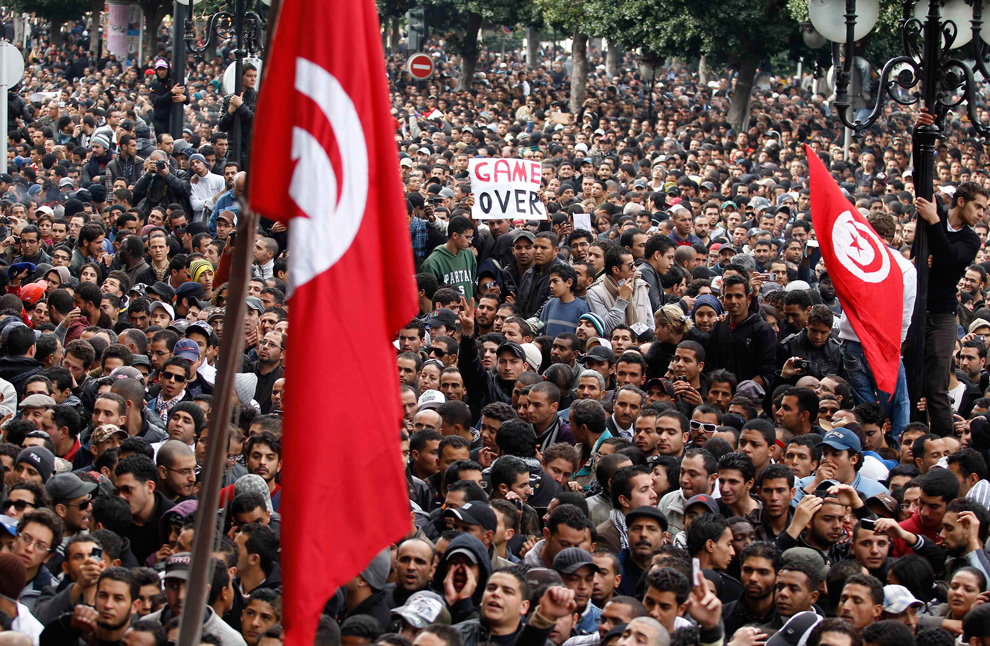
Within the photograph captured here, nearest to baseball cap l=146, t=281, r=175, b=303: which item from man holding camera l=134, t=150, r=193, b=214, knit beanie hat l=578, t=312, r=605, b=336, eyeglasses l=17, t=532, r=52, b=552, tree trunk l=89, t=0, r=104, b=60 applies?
knit beanie hat l=578, t=312, r=605, b=336

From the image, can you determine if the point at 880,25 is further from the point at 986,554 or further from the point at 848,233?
the point at 986,554

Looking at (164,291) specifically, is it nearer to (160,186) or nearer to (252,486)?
(160,186)

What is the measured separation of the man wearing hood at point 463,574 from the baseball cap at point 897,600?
1813 millimetres

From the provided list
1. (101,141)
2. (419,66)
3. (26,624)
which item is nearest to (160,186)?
(101,141)

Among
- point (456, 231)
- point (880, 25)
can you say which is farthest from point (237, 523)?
point (880, 25)

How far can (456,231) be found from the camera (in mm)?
12945

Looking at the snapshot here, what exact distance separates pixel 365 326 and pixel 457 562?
8.76ft

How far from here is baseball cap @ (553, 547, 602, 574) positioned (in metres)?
6.64

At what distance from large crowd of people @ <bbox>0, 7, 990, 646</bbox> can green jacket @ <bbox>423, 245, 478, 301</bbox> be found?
0.08ft

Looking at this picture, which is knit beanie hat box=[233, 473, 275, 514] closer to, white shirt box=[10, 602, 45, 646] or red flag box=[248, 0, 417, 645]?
white shirt box=[10, 602, 45, 646]

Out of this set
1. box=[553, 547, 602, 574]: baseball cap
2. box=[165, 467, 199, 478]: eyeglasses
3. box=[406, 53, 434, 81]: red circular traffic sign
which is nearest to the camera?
box=[553, 547, 602, 574]: baseball cap

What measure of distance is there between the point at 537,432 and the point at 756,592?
280 centimetres

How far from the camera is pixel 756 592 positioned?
6684 millimetres

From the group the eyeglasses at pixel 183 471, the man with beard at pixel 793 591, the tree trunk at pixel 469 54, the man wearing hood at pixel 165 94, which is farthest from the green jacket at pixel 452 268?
the tree trunk at pixel 469 54
